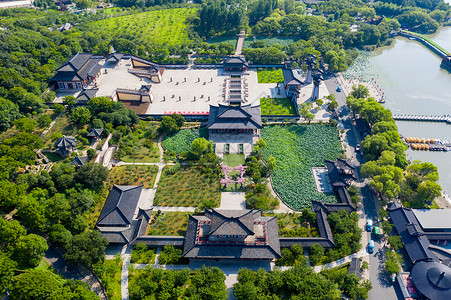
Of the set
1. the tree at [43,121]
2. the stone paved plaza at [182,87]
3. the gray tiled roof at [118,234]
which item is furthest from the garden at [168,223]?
the tree at [43,121]

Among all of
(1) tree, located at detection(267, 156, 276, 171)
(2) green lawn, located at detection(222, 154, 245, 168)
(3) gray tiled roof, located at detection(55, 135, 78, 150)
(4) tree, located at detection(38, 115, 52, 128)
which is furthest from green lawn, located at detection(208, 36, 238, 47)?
(3) gray tiled roof, located at detection(55, 135, 78, 150)

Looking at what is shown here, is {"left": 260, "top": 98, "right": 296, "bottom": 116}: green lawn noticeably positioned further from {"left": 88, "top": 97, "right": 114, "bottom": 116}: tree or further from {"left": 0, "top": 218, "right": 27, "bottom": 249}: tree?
{"left": 0, "top": 218, "right": 27, "bottom": 249}: tree

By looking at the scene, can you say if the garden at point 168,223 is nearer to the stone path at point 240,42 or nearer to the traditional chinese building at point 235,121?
the traditional chinese building at point 235,121

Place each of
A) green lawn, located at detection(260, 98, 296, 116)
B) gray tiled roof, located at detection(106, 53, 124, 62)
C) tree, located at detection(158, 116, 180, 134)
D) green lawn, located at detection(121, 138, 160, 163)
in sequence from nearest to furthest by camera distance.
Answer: green lawn, located at detection(121, 138, 160, 163) → tree, located at detection(158, 116, 180, 134) → green lawn, located at detection(260, 98, 296, 116) → gray tiled roof, located at detection(106, 53, 124, 62)

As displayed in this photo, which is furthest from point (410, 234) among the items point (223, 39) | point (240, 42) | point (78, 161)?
point (223, 39)

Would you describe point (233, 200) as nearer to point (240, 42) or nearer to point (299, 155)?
point (299, 155)

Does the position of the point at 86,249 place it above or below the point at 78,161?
below

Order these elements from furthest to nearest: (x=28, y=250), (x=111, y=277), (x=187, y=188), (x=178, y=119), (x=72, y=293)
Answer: (x=178, y=119) < (x=187, y=188) < (x=111, y=277) < (x=28, y=250) < (x=72, y=293)
